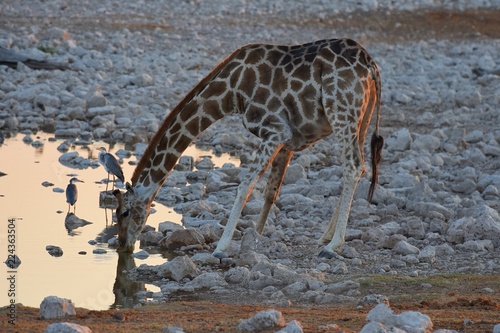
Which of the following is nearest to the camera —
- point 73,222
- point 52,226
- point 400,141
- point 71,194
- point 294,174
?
point 52,226

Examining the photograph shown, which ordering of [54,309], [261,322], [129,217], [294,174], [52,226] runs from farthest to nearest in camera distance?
1. [294,174]
2. [52,226]
3. [129,217]
4. [54,309]
5. [261,322]

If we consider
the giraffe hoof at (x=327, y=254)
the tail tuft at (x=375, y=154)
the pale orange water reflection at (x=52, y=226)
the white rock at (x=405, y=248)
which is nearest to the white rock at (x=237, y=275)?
the pale orange water reflection at (x=52, y=226)

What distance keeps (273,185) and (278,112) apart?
0.85m

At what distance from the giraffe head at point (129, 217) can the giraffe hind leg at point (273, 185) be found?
1099 mm

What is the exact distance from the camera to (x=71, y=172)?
13.4 m

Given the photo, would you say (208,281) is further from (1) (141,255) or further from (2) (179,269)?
(1) (141,255)

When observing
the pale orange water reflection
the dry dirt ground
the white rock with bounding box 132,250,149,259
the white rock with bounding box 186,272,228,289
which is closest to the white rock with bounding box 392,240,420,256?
the dry dirt ground

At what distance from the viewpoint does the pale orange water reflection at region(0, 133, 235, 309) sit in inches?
352

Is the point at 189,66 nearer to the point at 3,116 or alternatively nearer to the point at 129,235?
the point at 3,116

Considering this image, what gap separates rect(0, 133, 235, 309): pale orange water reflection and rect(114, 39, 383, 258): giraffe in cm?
65

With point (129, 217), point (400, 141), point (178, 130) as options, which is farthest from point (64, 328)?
point (400, 141)

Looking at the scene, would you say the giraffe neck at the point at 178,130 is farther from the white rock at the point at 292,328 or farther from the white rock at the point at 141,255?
the white rock at the point at 292,328

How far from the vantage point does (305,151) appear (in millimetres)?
14945

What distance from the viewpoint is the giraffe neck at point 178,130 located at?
10305 mm
